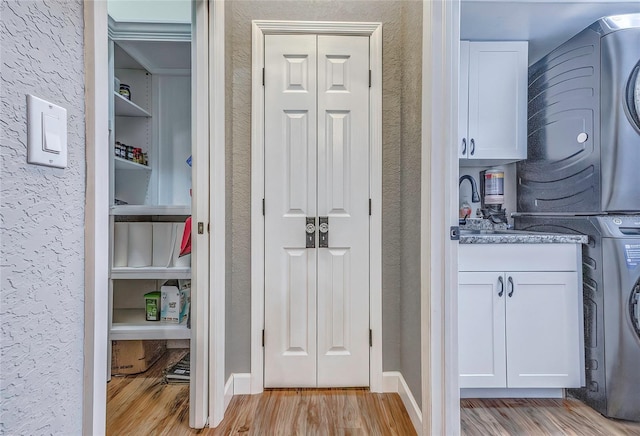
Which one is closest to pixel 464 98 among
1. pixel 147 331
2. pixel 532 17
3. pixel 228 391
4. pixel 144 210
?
pixel 532 17

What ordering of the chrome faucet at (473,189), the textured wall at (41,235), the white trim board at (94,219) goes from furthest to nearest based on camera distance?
1. the chrome faucet at (473,189)
2. the white trim board at (94,219)
3. the textured wall at (41,235)

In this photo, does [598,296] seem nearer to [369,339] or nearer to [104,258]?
[369,339]

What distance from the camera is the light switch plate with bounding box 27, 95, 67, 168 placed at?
1.82ft

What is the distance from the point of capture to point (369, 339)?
1.95m

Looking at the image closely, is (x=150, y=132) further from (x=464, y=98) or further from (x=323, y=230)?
(x=464, y=98)

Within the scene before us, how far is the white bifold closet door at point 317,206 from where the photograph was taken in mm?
1937

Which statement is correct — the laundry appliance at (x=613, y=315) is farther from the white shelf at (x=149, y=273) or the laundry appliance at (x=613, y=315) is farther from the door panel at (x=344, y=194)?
the white shelf at (x=149, y=273)

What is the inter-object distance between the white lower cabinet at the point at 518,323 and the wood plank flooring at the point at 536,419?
5.4 inches

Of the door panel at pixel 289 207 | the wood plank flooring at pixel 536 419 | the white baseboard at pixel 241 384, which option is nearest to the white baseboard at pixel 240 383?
the white baseboard at pixel 241 384

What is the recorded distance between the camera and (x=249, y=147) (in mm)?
1927

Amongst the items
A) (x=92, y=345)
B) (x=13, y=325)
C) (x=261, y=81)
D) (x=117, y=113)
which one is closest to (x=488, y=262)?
(x=261, y=81)

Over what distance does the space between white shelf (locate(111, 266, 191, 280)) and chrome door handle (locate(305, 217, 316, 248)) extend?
83 cm

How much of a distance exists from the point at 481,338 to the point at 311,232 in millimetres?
1126

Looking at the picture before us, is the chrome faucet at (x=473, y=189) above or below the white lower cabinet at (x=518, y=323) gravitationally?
above
